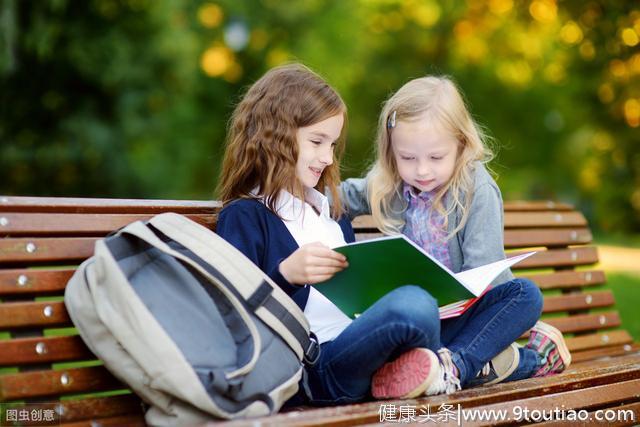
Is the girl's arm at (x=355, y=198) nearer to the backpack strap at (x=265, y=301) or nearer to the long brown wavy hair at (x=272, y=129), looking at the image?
the long brown wavy hair at (x=272, y=129)

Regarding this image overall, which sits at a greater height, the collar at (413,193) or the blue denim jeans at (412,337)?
the collar at (413,193)

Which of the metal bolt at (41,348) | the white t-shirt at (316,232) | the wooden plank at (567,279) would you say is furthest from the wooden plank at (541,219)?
the metal bolt at (41,348)

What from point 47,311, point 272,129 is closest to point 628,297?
point 272,129

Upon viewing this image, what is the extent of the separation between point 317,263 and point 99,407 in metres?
0.82

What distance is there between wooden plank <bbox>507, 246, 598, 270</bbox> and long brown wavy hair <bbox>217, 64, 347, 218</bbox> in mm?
1415

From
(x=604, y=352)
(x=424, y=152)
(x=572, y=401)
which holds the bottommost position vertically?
(x=604, y=352)

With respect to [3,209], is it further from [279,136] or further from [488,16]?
[488,16]

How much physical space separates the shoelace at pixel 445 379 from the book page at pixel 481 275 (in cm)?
26

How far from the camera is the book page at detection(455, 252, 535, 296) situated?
105 inches

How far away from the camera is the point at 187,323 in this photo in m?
2.36

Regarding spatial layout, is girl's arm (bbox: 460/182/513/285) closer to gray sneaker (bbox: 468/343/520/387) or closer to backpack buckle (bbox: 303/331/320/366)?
gray sneaker (bbox: 468/343/520/387)

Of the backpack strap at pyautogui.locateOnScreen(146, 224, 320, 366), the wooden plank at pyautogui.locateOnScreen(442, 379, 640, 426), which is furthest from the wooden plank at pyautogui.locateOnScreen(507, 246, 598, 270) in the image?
the backpack strap at pyautogui.locateOnScreen(146, 224, 320, 366)

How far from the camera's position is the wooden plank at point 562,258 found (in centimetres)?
404

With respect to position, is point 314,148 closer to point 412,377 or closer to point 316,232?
point 316,232
